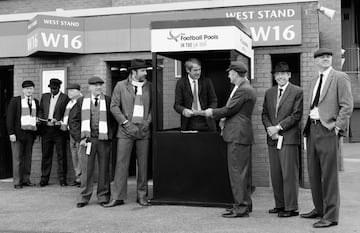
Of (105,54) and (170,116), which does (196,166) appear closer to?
(170,116)

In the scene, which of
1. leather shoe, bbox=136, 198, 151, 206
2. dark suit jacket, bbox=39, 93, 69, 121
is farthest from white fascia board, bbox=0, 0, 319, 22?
leather shoe, bbox=136, 198, 151, 206

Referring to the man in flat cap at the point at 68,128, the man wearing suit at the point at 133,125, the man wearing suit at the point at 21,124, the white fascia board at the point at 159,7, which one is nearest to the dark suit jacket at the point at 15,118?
the man wearing suit at the point at 21,124

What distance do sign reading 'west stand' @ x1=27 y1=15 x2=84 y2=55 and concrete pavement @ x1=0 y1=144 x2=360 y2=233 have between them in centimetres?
281

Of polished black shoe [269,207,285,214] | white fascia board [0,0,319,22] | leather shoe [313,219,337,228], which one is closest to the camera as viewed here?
leather shoe [313,219,337,228]

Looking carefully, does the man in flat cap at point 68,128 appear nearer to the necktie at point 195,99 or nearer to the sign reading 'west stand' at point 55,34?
the sign reading 'west stand' at point 55,34

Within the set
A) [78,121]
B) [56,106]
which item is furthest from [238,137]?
[56,106]

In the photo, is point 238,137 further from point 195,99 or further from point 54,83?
point 54,83

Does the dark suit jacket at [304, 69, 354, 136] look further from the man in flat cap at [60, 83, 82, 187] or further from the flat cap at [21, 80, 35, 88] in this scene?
the flat cap at [21, 80, 35, 88]

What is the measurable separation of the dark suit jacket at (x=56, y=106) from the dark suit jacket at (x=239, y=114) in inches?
152

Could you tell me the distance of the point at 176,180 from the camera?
7.49 m

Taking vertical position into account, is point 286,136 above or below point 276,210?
above

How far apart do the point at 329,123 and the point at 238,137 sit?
3.94ft

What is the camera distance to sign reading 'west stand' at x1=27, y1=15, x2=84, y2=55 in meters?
9.24

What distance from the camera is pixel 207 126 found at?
7.83m
